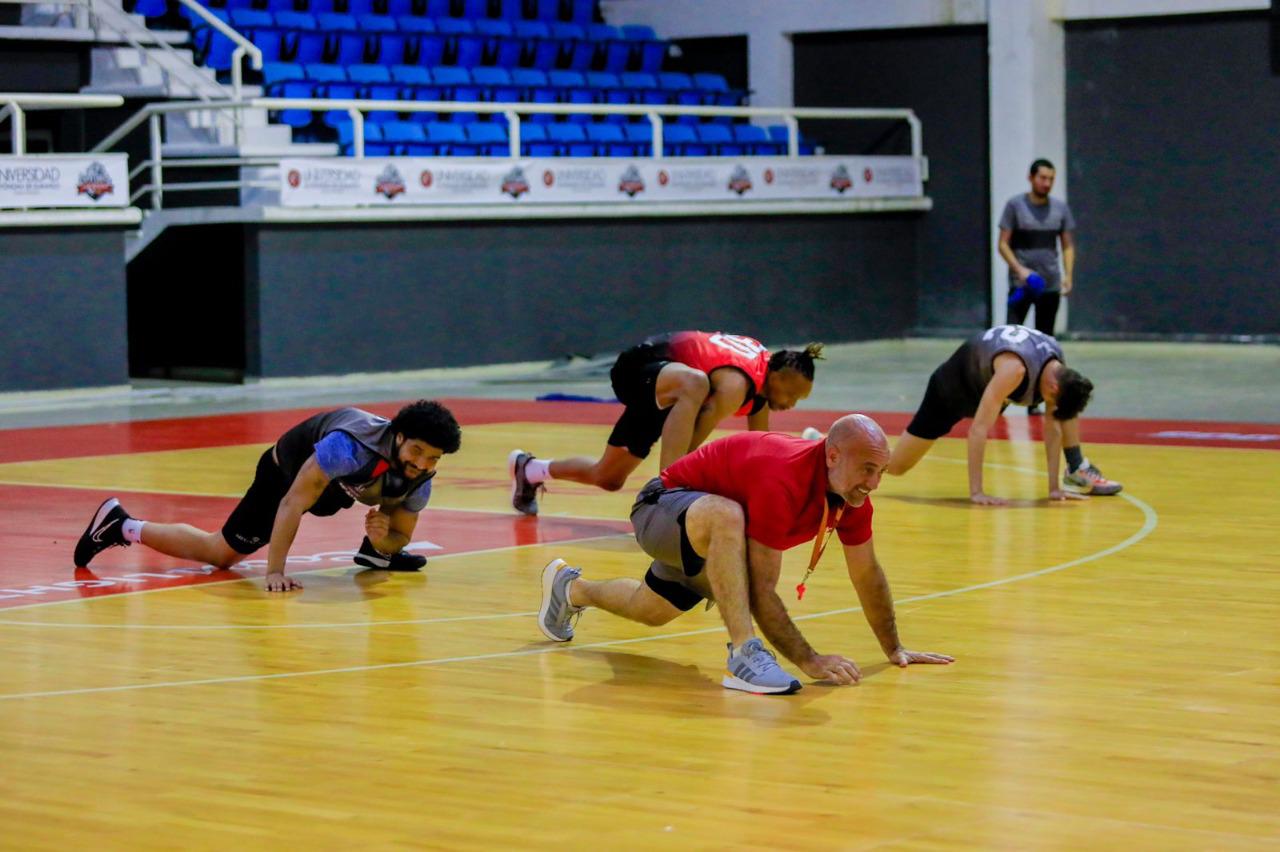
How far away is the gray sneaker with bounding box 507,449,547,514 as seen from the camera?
464 inches

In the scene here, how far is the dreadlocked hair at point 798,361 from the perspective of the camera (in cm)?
991

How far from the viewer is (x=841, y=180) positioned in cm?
2541

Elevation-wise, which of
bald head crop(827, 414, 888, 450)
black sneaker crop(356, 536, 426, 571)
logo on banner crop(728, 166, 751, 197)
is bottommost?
black sneaker crop(356, 536, 426, 571)

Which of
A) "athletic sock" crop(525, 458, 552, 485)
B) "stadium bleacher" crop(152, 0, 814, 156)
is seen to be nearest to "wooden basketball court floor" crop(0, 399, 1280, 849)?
"athletic sock" crop(525, 458, 552, 485)

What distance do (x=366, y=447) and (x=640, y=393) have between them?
2.29 m

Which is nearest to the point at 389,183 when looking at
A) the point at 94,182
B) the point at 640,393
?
the point at 94,182

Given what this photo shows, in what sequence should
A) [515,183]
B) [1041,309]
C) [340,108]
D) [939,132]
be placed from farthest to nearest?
[939,132] < [515,183] < [340,108] < [1041,309]

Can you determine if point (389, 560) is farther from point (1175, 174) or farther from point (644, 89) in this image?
point (1175, 174)

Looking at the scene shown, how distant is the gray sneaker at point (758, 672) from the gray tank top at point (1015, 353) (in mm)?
5170

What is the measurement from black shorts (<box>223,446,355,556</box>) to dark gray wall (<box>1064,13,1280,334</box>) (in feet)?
57.2

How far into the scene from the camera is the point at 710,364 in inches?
424

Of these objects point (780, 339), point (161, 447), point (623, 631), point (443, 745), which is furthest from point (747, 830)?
point (780, 339)

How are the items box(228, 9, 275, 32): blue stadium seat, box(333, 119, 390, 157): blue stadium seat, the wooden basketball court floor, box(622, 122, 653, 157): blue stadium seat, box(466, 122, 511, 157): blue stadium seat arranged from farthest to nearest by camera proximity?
box(622, 122, 653, 157): blue stadium seat → box(228, 9, 275, 32): blue stadium seat → box(466, 122, 511, 157): blue stadium seat → box(333, 119, 390, 157): blue stadium seat → the wooden basketball court floor

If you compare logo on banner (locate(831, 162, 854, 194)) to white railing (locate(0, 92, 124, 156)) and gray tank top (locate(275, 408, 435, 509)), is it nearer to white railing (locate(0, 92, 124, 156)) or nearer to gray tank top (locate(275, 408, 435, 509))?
white railing (locate(0, 92, 124, 156))
